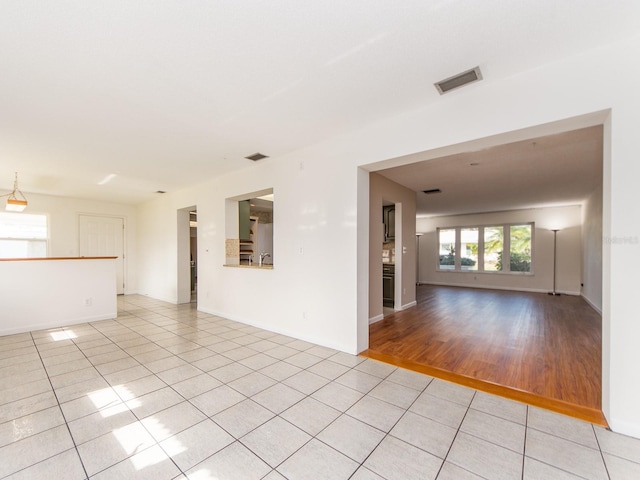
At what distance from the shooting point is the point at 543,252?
28.0ft

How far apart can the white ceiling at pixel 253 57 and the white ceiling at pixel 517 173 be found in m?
1.79

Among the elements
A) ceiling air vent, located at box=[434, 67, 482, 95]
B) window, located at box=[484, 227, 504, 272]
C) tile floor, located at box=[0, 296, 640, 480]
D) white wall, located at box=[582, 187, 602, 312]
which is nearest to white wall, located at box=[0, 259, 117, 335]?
tile floor, located at box=[0, 296, 640, 480]

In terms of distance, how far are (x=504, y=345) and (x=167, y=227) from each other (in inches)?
278

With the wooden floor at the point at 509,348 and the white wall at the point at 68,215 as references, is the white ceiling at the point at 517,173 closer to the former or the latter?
the wooden floor at the point at 509,348

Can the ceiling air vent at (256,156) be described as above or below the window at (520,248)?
above

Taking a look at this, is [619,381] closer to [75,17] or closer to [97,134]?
[75,17]

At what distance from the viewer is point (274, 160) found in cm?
431

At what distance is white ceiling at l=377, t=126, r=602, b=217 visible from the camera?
12.2 feet

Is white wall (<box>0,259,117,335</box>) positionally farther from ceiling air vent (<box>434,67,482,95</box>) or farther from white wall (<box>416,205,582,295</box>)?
white wall (<box>416,205,582,295</box>)

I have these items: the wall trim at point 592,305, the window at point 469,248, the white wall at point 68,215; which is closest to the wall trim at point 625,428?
the wall trim at point 592,305

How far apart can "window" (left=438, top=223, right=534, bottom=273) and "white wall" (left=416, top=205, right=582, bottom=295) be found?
185 mm

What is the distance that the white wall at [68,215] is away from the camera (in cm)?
661

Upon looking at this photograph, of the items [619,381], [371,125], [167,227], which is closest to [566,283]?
[619,381]

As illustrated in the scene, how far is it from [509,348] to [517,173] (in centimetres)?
308
